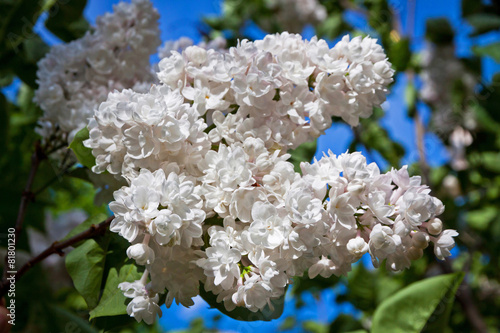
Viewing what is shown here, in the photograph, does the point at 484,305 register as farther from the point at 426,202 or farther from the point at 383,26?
the point at 426,202

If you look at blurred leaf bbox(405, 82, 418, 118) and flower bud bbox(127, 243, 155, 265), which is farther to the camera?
blurred leaf bbox(405, 82, 418, 118)

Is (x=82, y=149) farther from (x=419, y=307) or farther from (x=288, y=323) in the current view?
(x=288, y=323)

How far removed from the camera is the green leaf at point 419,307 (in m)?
0.78

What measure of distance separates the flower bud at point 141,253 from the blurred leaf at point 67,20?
2.74 ft

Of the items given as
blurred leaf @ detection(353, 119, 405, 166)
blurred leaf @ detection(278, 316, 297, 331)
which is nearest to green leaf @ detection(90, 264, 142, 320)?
blurred leaf @ detection(353, 119, 405, 166)

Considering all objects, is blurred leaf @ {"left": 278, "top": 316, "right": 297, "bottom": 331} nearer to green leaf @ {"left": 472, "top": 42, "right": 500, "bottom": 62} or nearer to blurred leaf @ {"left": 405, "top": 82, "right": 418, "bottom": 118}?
blurred leaf @ {"left": 405, "top": 82, "right": 418, "bottom": 118}

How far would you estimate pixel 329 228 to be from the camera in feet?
1.65

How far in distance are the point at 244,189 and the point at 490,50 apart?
152 cm

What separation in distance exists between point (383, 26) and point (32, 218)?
1.25 meters

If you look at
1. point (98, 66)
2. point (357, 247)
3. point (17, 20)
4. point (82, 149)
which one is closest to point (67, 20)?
point (17, 20)

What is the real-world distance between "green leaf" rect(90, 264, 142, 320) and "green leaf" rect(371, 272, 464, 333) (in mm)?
430

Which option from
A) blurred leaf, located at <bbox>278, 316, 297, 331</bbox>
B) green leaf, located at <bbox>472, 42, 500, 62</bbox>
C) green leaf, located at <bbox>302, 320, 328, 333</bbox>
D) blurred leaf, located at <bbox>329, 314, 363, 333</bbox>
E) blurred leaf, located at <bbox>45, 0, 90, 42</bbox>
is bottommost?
blurred leaf, located at <bbox>278, 316, 297, 331</bbox>

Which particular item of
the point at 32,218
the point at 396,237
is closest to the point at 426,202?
the point at 396,237

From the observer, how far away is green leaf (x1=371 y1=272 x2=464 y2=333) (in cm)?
78
